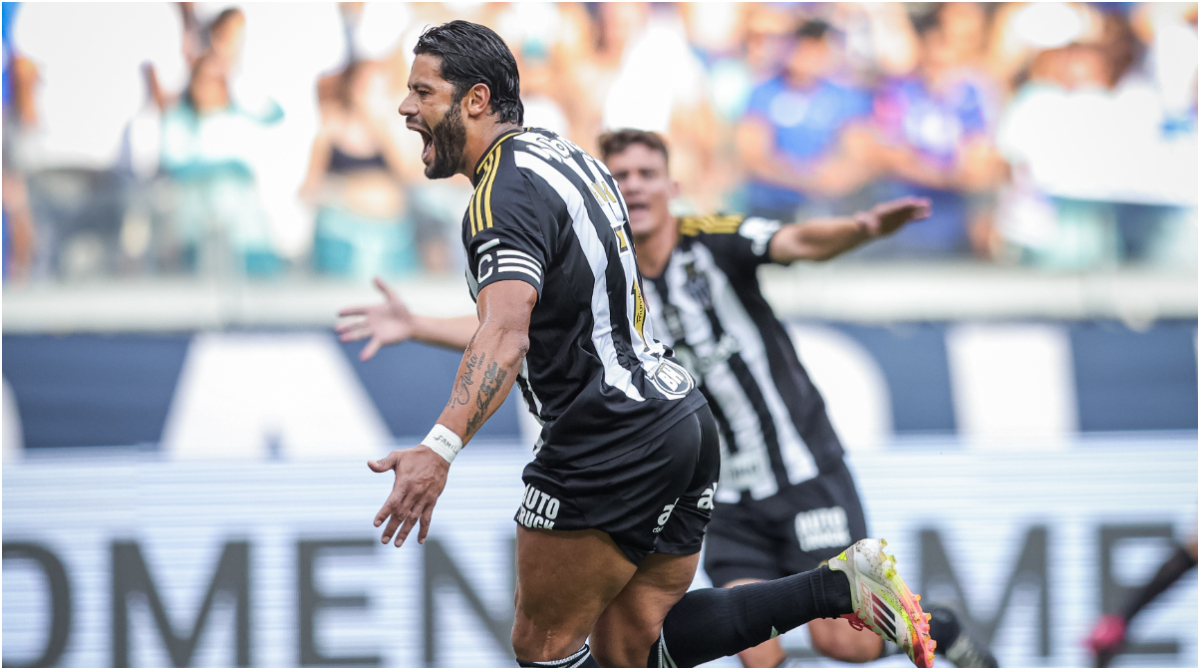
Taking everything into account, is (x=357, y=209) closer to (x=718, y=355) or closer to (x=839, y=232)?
(x=718, y=355)

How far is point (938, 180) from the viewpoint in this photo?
5508 millimetres

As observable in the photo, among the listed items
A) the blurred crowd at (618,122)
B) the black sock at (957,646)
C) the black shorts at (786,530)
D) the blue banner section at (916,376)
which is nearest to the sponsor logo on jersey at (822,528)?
the black shorts at (786,530)

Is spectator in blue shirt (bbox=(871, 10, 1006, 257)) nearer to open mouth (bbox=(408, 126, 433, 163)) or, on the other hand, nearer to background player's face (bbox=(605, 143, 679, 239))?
background player's face (bbox=(605, 143, 679, 239))

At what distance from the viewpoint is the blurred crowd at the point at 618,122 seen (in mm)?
5352

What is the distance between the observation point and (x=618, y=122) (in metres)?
5.53

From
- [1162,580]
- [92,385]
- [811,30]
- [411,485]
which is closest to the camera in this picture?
[411,485]

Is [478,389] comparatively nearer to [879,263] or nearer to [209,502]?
[209,502]

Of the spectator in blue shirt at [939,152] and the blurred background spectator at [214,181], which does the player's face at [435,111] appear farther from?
the spectator in blue shirt at [939,152]

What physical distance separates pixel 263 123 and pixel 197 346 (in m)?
1.30

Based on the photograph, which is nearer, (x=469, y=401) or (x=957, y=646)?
(x=469, y=401)

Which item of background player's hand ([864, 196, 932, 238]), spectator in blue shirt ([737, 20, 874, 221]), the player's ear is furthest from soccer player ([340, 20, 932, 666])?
spectator in blue shirt ([737, 20, 874, 221])

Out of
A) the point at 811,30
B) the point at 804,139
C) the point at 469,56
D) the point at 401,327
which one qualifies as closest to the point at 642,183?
the point at 401,327

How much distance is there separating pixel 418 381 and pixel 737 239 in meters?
2.42

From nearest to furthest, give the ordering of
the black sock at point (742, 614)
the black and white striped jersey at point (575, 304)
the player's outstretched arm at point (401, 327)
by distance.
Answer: the black and white striped jersey at point (575, 304) < the black sock at point (742, 614) < the player's outstretched arm at point (401, 327)
